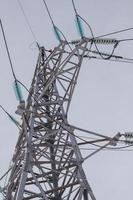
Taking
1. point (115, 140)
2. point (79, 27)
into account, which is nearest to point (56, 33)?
point (79, 27)

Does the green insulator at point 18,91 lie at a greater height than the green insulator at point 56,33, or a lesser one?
lesser

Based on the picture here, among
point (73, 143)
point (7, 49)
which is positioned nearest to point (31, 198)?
point (73, 143)

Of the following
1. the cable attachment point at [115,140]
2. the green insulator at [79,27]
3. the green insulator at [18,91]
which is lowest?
the cable attachment point at [115,140]

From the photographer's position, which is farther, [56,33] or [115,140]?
[56,33]

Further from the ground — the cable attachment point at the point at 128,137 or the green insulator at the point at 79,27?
the green insulator at the point at 79,27

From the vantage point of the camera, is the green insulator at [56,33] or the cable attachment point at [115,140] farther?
the green insulator at [56,33]

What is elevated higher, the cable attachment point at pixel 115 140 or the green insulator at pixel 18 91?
the green insulator at pixel 18 91

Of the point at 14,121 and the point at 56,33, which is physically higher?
the point at 56,33

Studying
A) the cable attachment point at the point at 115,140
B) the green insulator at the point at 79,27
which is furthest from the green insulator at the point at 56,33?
the cable attachment point at the point at 115,140

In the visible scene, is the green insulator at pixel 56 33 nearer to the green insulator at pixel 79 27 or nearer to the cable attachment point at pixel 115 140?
the green insulator at pixel 79 27

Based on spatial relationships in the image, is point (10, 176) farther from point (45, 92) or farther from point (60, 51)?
point (60, 51)

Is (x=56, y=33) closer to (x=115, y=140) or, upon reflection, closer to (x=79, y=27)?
(x=79, y=27)

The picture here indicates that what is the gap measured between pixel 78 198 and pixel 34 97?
3.30 meters

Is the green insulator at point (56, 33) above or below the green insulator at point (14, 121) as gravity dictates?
above
